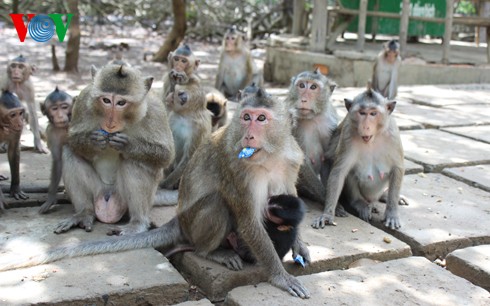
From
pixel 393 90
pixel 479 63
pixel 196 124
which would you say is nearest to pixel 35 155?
pixel 196 124

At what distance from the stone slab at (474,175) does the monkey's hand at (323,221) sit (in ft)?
5.99

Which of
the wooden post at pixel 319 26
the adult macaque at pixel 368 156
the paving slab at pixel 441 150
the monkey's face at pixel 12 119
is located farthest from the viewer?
the wooden post at pixel 319 26

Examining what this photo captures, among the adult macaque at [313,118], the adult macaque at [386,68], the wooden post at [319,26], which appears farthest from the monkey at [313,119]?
the wooden post at [319,26]

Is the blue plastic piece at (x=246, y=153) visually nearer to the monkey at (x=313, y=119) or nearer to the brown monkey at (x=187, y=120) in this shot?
the monkey at (x=313, y=119)

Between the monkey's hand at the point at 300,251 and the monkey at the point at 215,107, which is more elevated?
the monkey at the point at 215,107

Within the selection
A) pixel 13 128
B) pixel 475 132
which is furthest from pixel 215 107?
pixel 475 132

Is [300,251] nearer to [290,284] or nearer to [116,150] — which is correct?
[290,284]

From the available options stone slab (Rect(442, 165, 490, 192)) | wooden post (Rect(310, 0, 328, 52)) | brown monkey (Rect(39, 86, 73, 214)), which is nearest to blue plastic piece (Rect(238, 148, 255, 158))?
brown monkey (Rect(39, 86, 73, 214))

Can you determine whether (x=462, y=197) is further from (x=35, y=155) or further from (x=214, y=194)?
(x=35, y=155)

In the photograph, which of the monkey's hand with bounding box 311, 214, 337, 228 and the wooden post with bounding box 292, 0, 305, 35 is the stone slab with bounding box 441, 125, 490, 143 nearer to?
the monkey's hand with bounding box 311, 214, 337, 228

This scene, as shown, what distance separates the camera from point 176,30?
15477 millimetres

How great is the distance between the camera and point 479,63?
45.2ft

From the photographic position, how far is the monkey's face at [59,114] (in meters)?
5.01

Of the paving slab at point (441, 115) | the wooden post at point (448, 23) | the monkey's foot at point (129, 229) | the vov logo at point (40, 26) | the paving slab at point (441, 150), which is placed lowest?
the monkey's foot at point (129, 229)
